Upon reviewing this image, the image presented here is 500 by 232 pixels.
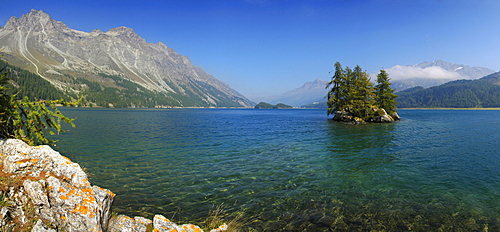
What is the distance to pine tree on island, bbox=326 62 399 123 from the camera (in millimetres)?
67500

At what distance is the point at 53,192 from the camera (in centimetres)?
659

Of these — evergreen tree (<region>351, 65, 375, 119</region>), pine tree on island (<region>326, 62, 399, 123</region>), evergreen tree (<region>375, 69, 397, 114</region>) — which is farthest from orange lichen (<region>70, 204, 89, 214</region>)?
evergreen tree (<region>375, 69, 397, 114</region>)

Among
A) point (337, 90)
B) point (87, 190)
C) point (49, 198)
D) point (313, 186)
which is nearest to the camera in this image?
point (49, 198)

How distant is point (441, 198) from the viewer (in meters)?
12.3

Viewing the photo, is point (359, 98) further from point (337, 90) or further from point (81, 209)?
point (81, 209)

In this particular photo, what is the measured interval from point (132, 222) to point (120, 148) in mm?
21785

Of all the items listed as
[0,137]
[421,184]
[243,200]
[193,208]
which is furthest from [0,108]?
[421,184]

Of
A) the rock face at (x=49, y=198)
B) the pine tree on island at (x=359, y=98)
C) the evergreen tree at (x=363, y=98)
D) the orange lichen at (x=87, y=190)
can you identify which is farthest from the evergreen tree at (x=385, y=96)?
the orange lichen at (x=87, y=190)

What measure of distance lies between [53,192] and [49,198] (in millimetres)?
178

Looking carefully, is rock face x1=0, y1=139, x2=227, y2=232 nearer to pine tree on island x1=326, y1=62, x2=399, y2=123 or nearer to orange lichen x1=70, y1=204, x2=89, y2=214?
orange lichen x1=70, y1=204, x2=89, y2=214

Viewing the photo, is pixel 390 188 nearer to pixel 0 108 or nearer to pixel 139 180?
pixel 139 180

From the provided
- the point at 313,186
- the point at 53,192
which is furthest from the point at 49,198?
the point at 313,186

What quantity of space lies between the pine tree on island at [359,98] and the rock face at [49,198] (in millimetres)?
66520

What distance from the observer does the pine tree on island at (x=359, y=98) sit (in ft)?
221
